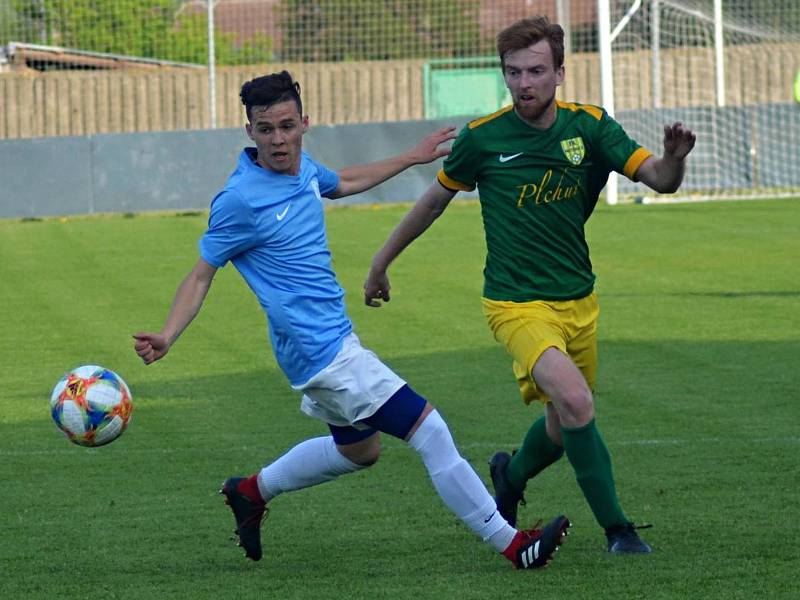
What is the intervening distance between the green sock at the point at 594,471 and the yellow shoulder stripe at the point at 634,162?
0.97 metres

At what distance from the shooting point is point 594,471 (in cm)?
600

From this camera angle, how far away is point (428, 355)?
11977mm

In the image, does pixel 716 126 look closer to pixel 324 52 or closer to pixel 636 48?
pixel 636 48

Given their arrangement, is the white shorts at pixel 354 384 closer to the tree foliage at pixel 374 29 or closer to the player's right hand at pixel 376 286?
the player's right hand at pixel 376 286

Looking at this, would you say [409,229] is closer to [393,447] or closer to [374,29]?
[393,447]

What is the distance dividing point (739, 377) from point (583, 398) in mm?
4787

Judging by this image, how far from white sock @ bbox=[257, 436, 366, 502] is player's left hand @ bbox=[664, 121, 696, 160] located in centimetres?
167

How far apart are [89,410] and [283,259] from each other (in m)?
1.02

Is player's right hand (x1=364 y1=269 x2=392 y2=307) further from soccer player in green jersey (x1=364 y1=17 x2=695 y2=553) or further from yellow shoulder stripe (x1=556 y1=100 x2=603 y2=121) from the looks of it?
yellow shoulder stripe (x1=556 y1=100 x2=603 y2=121)

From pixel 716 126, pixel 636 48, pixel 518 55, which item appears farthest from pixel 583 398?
pixel 636 48

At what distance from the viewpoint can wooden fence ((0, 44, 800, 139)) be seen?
27703 millimetres

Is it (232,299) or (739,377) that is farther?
(232,299)

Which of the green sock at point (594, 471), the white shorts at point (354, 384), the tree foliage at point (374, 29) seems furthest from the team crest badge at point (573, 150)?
the tree foliage at point (374, 29)

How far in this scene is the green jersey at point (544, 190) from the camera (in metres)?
6.20
